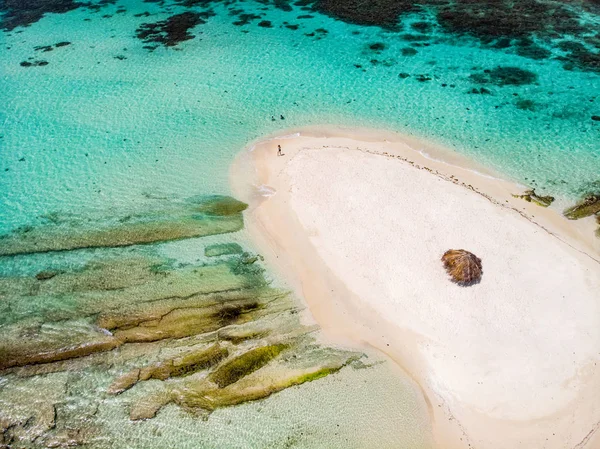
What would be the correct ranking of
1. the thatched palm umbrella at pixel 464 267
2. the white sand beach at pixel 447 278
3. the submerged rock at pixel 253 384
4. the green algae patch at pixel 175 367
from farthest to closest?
1. the thatched palm umbrella at pixel 464 267
2. the green algae patch at pixel 175 367
3. the submerged rock at pixel 253 384
4. the white sand beach at pixel 447 278

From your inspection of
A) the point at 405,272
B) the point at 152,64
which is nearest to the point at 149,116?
the point at 152,64

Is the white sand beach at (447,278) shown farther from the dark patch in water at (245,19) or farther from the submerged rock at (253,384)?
the dark patch in water at (245,19)

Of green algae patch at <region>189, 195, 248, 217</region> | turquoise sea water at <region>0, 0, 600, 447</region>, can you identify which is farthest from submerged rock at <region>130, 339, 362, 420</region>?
green algae patch at <region>189, 195, 248, 217</region>

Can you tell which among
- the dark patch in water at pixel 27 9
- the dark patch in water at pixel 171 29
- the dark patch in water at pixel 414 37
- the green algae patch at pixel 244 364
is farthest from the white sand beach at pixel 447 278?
the dark patch in water at pixel 27 9

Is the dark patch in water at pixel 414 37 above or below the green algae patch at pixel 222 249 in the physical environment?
above

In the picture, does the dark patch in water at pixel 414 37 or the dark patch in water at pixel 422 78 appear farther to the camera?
the dark patch in water at pixel 414 37

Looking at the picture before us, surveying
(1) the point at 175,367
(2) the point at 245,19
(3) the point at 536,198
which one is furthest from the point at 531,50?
(1) the point at 175,367
